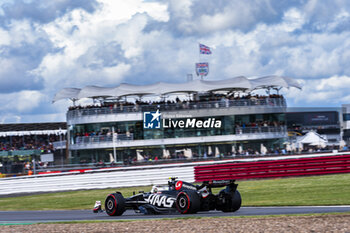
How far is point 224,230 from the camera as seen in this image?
31.5ft

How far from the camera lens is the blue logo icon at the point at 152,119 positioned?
155 ft

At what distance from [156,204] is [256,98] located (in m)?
Result: 35.6

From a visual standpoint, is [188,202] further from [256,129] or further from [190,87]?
[190,87]

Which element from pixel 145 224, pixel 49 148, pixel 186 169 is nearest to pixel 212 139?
pixel 186 169

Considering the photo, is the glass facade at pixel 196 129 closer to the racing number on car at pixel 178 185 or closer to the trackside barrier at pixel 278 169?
the trackside barrier at pixel 278 169

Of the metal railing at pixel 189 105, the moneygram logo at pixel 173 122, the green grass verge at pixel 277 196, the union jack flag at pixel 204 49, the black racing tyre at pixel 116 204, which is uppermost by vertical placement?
the union jack flag at pixel 204 49

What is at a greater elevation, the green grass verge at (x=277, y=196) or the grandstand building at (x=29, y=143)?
the grandstand building at (x=29, y=143)

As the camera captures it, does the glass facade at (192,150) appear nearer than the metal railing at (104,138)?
Yes

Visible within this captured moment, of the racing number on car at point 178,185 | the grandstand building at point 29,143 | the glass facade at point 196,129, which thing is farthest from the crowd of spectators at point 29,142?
the racing number on car at point 178,185

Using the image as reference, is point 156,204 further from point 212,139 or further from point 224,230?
point 212,139

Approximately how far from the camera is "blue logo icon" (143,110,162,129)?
155ft

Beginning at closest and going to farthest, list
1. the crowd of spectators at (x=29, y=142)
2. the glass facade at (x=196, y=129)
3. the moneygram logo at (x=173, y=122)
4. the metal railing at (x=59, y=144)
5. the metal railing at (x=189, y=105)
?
the moneygram logo at (x=173, y=122) < the glass facade at (x=196, y=129) < the metal railing at (x=189, y=105) < the metal railing at (x=59, y=144) < the crowd of spectators at (x=29, y=142)

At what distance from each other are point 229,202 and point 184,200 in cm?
115

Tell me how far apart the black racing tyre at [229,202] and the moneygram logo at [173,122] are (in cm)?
3400
